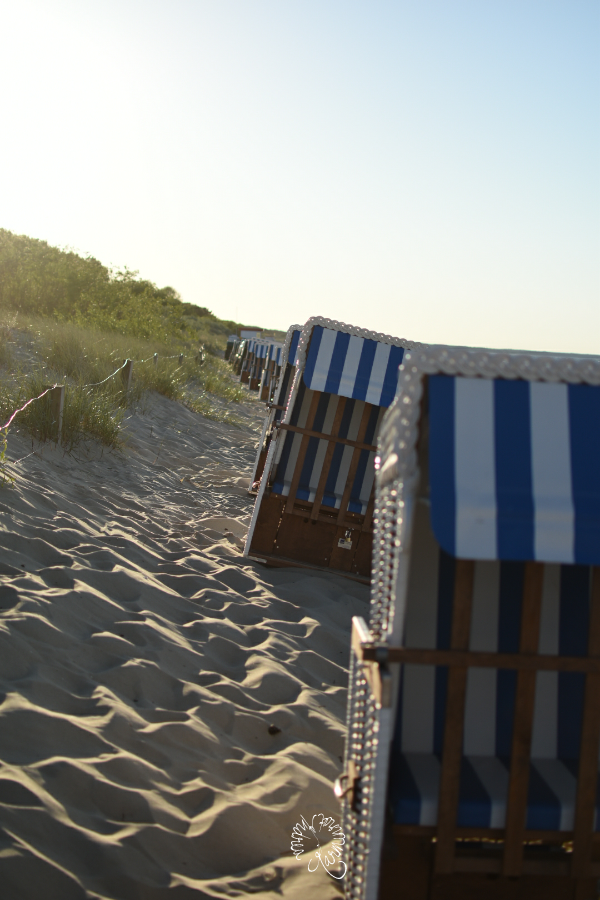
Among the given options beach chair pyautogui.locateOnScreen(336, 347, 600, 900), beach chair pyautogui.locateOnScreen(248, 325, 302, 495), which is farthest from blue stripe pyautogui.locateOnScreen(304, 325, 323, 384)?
beach chair pyautogui.locateOnScreen(336, 347, 600, 900)

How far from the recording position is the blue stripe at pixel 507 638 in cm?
194

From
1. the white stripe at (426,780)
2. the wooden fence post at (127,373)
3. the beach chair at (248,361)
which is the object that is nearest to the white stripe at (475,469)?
the white stripe at (426,780)

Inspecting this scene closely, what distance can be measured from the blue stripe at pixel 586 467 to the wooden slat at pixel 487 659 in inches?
12.1

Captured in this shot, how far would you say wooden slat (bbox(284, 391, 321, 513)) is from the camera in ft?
16.9

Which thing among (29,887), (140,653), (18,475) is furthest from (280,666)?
(18,475)

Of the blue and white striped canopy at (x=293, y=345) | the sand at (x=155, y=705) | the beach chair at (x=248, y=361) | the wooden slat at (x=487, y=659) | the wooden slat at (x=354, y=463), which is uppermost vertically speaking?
the beach chair at (x=248, y=361)

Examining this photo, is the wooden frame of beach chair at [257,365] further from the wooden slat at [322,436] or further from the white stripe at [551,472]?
the white stripe at [551,472]

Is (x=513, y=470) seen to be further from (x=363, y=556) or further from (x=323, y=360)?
(x=363, y=556)

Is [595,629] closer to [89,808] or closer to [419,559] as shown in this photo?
[419,559]

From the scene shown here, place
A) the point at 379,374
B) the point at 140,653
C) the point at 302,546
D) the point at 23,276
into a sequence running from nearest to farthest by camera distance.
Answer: the point at 140,653 → the point at 379,374 → the point at 302,546 → the point at 23,276

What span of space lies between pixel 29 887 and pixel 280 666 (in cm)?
175

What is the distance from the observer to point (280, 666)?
11.9ft

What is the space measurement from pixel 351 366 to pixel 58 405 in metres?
3.08

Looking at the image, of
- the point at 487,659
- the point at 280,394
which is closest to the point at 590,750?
the point at 487,659
